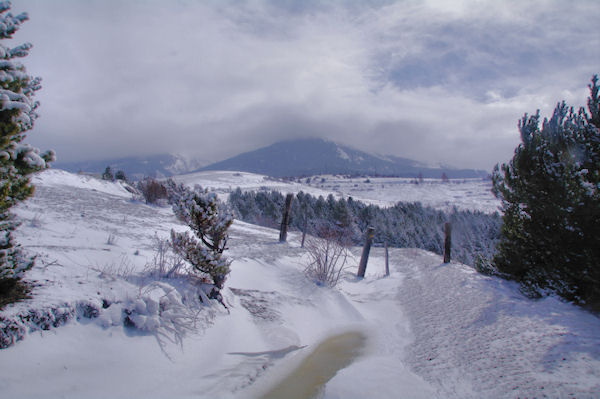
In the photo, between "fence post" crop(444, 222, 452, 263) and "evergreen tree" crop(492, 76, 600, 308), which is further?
"fence post" crop(444, 222, 452, 263)

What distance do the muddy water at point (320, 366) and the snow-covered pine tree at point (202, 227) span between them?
236 centimetres

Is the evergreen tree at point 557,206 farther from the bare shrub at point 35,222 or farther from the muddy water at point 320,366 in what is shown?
the bare shrub at point 35,222

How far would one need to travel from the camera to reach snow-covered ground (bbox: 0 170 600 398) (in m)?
3.64

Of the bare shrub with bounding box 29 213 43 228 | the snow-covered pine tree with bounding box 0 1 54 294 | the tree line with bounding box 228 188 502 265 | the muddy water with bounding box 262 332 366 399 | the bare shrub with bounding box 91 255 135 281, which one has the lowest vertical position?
the tree line with bounding box 228 188 502 265

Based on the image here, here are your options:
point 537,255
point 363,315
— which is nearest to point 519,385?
point 363,315

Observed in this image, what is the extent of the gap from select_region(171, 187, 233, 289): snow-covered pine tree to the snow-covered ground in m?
0.48

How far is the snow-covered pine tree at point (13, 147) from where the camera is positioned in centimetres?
330

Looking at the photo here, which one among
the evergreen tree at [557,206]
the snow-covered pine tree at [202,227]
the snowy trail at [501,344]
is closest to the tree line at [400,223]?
the evergreen tree at [557,206]

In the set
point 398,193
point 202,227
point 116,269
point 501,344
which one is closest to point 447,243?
point 501,344

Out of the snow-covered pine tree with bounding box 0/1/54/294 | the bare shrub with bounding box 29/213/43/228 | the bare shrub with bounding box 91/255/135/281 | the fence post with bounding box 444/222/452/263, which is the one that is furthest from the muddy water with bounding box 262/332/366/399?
the fence post with bounding box 444/222/452/263

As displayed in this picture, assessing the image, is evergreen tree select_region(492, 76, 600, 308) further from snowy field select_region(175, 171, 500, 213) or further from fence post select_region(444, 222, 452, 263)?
snowy field select_region(175, 171, 500, 213)

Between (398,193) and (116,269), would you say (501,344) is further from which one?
(398,193)

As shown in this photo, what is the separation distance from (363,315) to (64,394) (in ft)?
22.3

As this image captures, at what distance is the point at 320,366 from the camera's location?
5.36m
